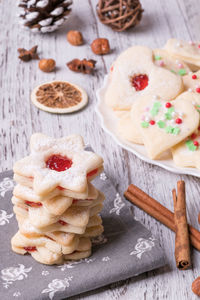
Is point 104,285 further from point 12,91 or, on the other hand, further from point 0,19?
point 0,19

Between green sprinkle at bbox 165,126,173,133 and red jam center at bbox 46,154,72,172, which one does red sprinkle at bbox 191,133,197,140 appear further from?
red jam center at bbox 46,154,72,172

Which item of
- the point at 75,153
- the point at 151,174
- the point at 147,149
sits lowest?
the point at 151,174

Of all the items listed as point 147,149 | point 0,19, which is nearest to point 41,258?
point 147,149

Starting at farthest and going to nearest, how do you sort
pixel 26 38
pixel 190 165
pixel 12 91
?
pixel 26 38 → pixel 12 91 → pixel 190 165

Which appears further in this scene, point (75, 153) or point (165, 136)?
point (165, 136)

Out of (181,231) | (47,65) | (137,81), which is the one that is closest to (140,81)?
(137,81)

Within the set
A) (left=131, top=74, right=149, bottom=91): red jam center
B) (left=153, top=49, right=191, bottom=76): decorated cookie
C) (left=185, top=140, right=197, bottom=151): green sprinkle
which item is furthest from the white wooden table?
(left=153, top=49, right=191, bottom=76): decorated cookie

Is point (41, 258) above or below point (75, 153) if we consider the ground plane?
below

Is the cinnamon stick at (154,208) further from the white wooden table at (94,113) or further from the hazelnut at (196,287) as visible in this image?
the hazelnut at (196,287)
